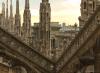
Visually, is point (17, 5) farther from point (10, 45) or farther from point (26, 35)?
point (10, 45)

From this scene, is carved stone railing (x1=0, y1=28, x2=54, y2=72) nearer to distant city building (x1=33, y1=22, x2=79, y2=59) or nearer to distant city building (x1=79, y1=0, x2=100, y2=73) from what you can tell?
distant city building (x1=79, y1=0, x2=100, y2=73)

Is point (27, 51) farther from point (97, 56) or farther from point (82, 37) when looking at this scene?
point (97, 56)

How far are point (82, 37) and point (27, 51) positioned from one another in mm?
4083

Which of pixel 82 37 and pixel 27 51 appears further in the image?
pixel 27 51

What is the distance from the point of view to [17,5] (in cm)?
7994

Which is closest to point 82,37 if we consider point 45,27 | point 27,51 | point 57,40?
point 27,51

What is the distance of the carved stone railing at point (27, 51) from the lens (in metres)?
18.9

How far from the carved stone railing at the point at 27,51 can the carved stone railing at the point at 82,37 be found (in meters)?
0.52

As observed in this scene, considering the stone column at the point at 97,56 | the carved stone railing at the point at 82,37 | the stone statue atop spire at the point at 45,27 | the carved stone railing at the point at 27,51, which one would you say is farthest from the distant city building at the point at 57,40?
the stone column at the point at 97,56

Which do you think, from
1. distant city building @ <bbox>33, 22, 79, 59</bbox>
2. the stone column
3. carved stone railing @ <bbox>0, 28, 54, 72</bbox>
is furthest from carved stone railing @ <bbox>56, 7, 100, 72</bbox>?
distant city building @ <bbox>33, 22, 79, 59</bbox>

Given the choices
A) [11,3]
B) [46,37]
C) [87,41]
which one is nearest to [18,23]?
[11,3]

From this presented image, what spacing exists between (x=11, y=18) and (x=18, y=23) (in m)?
15.8

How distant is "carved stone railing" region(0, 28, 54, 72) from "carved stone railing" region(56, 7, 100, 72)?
52 centimetres

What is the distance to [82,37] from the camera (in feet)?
54.1
